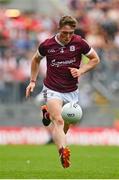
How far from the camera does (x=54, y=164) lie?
1494cm

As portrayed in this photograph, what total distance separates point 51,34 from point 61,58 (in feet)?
41.4

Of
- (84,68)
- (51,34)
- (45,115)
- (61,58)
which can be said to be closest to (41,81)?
(51,34)

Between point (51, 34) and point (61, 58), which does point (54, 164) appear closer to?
point (61, 58)

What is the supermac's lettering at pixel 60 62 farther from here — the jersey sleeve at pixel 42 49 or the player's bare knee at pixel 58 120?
the player's bare knee at pixel 58 120

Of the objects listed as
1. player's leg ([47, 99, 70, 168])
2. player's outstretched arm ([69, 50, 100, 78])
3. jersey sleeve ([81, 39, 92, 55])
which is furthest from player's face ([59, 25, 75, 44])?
player's leg ([47, 99, 70, 168])

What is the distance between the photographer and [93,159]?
16266 millimetres

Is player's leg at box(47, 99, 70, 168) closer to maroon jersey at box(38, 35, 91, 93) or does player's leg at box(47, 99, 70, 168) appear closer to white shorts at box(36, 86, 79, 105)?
white shorts at box(36, 86, 79, 105)

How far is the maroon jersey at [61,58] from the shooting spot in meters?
13.3

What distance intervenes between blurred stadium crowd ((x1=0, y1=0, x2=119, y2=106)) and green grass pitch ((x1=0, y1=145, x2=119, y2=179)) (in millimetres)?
3889

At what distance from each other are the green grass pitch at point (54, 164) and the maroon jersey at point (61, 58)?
144 cm

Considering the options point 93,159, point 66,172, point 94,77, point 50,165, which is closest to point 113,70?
point 94,77

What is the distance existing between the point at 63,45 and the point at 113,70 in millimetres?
9652

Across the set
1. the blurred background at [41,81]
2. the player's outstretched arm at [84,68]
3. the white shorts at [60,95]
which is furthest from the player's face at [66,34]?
the blurred background at [41,81]

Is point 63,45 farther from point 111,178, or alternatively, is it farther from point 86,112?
point 86,112
